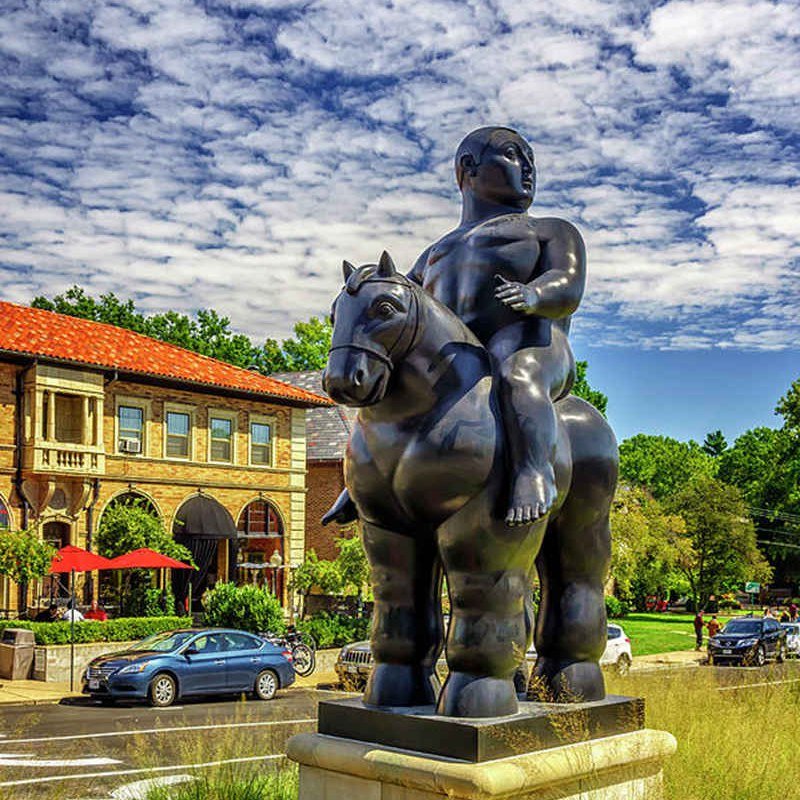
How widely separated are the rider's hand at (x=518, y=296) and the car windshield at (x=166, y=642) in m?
15.7

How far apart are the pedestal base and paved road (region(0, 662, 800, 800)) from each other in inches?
74.0

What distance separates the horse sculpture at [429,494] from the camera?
4457mm

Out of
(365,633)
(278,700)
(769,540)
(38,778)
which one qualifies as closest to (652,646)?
(365,633)

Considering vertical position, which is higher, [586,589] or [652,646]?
[586,589]

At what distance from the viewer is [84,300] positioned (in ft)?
165

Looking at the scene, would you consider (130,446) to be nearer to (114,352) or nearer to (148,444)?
(148,444)

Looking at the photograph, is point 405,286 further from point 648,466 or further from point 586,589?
point 648,466

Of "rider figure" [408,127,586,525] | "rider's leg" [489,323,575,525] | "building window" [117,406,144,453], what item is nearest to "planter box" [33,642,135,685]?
"building window" [117,406,144,453]

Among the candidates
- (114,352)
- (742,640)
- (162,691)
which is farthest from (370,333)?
(114,352)

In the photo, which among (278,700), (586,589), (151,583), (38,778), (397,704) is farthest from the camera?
(151,583)

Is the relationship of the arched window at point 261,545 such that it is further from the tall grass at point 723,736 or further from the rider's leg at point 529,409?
the rider's leg at point 529,409

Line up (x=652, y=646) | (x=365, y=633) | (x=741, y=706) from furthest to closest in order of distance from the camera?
(x=652, y=646)
(x=365, y=633)
(x=741, y=706)

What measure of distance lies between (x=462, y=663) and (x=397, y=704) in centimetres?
48

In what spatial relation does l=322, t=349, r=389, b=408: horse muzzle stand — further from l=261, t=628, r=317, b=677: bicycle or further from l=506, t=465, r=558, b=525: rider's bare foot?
l=261, t=628, r=317, b=677: bicycle
